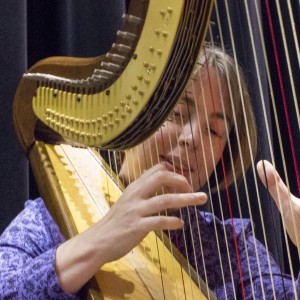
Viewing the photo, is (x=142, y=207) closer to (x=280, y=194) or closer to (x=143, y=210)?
(x=143, y=210)

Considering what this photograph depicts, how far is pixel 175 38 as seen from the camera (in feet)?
2.08

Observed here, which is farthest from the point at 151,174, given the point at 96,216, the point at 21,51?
the point at 21,51

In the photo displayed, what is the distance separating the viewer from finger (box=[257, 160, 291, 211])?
0.70 meters

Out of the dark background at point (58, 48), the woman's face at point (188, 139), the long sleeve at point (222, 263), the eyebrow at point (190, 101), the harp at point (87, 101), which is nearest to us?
the harp at point (87, 101)

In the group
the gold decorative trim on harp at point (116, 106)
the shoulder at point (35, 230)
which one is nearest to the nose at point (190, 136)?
the gold decorative trim on harp at point (116, 106)

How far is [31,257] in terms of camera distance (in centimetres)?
91

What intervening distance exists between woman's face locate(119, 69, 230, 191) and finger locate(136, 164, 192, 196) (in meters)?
0.12

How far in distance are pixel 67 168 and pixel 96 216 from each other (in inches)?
5.7

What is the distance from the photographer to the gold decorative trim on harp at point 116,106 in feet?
2.15

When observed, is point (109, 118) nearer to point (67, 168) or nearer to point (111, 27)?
point (67, 168)

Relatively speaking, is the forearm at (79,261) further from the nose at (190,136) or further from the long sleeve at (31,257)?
the nose at (190,136)

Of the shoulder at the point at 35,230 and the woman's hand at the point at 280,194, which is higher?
the woman's hand at the point at 280,194

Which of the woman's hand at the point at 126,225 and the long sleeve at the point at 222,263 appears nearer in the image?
the woman's hand at the point at 126,225

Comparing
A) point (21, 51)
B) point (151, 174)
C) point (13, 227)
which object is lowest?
point (13, 227)
